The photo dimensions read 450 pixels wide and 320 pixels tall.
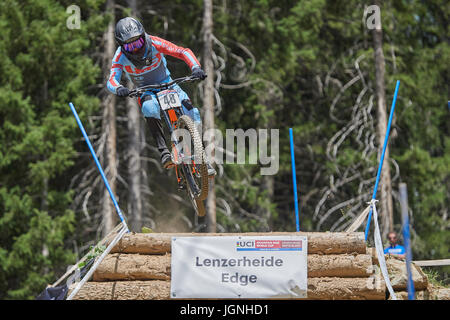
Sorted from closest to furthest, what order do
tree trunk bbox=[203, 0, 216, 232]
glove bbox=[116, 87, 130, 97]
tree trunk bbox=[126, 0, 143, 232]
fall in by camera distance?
glove bbox=[116, 87, 130, 97]
tree trunk bbox=[203, 0, 216, 232]
tree trunk bbox=[126, 0, 143, 232]

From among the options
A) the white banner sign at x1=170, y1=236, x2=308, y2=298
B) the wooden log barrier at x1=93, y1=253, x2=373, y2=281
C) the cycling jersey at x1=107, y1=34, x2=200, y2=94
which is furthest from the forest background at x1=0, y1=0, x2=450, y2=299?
the white banner sign at x1=170, y1=236, x2=308, y2=298

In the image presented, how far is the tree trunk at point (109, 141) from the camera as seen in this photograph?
21.0m

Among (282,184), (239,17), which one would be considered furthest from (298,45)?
(282,184)

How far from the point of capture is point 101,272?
10336 millimetres

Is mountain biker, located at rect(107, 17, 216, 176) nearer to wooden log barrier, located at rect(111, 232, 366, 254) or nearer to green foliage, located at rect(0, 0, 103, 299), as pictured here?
wooden log barrier, located at rect(111, 232, 366, 254)

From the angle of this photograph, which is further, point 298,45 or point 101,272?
point 298,45

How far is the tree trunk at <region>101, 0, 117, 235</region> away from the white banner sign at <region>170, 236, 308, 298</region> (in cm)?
1130

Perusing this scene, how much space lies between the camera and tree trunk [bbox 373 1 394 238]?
2126cm

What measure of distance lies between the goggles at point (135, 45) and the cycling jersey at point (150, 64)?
139 mm

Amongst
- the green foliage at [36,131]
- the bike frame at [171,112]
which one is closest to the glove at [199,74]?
the bike frame at [171,112]

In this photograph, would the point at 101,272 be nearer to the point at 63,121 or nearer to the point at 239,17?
the point at 63,121

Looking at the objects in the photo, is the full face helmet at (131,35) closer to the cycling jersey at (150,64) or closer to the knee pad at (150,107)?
the cycling jersey at (150,64)

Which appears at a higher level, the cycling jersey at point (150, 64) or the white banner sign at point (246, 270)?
the cycling jersey at point (150, 64)

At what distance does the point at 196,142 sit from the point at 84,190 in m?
11.7
